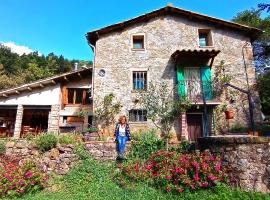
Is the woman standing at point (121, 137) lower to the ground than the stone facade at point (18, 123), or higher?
lower

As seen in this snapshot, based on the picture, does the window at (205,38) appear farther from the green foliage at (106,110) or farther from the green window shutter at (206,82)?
the green foliage at (106,110)

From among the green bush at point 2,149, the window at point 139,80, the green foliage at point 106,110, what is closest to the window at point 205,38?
the window at point 139,80

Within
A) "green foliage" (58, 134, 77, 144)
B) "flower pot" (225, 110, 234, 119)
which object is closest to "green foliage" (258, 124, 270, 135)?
"flower pot" (225, 110, 234, 119)

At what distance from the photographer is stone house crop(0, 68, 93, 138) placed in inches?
594

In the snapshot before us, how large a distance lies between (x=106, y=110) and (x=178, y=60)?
5583 mm

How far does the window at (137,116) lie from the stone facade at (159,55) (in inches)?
13.2

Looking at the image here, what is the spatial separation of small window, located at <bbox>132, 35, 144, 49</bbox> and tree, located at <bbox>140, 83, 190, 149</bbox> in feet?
10.8

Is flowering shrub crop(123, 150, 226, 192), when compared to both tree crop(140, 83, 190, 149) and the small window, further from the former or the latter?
the small window

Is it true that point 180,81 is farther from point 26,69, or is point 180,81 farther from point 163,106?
point 26,69

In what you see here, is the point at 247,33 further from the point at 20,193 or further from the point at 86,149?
the point at 20,193

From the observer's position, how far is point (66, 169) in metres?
8.36

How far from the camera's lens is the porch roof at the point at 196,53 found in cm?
1301

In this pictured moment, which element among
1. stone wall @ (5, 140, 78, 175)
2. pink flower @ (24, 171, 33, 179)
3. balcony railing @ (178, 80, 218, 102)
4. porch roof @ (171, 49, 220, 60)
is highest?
porch roof @ (171, 49, 220, 60)

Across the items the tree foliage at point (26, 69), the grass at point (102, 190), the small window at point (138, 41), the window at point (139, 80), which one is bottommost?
the grass at point (102, 190)
